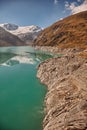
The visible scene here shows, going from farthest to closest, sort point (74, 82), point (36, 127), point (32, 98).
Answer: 1. point (32, 98)
2. point (74, 82)
3. point (36, 127)

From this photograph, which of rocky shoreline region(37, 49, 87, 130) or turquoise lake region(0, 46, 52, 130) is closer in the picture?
rocky shoreline region(37, 49, 87, 130)

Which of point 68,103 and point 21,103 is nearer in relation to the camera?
point 68,103

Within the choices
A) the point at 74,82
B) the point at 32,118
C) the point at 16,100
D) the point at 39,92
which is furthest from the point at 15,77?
the point at 32,118

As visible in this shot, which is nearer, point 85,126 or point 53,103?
point 85,126

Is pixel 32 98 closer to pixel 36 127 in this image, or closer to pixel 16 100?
pixel 16 100

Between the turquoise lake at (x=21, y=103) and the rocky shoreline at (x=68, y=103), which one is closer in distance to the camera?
the rocky shoreline at (x=68, y=103)

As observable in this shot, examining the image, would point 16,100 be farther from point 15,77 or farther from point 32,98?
point 15,77

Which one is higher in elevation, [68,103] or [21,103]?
[21,103]

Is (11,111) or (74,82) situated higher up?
(74,82)

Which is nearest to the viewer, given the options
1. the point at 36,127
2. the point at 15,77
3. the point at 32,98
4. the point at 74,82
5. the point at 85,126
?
the point at 85,126

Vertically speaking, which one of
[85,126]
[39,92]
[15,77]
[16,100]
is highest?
[15,77]

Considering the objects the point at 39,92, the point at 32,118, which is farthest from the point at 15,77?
the point at 32,118
